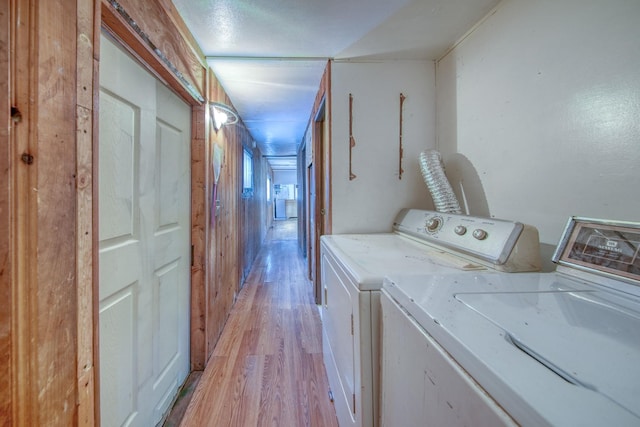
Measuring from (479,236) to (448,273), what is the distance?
29cm

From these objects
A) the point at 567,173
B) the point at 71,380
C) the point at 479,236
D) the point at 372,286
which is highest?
the point at 567,173

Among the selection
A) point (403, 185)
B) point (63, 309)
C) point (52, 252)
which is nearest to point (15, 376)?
point (63, 309)

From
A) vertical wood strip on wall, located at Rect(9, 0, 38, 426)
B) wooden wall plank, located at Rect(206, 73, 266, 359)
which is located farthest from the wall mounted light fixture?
vertical wood strip on wall, located at Rect(9, 0, 38, 426)

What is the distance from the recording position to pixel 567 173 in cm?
96

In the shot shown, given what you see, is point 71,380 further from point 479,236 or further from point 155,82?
point 479,236

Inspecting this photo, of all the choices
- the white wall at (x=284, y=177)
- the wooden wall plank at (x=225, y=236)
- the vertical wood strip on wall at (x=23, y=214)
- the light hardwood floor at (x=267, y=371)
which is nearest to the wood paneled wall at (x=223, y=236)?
the wooden wall plank at (x=225, y=236)

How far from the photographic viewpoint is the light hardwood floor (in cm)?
133

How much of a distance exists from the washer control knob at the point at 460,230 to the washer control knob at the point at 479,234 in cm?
6

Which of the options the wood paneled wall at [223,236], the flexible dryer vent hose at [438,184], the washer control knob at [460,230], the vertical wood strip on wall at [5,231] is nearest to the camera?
the vertical wood strip on wall at [5,231]

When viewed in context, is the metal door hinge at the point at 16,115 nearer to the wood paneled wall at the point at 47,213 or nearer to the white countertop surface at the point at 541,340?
the wood paneled wall at the point at 47,213

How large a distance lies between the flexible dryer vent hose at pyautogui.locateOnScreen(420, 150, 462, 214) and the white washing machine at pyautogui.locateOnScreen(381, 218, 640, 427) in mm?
583

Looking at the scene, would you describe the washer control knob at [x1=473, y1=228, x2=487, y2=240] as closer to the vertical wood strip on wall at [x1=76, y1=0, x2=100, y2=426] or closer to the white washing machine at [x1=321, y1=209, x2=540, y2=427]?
the white washing machine at [x1=321, y1=209, x2=540, y2=427]

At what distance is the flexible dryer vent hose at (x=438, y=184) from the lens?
1429mm

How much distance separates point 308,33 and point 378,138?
79cm
